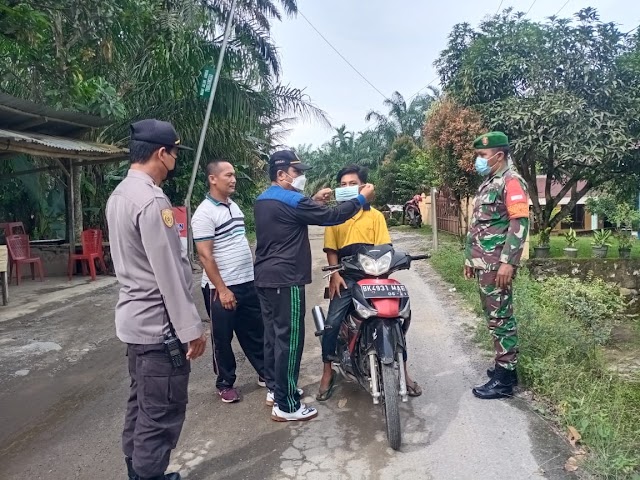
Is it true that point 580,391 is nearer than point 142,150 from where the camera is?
No

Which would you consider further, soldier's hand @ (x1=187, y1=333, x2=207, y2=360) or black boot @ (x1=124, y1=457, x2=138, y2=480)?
black boot @ (x1=124, y1=457, x2=138, y2=480)

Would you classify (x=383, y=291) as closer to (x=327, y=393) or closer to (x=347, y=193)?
(x=347, y=193)

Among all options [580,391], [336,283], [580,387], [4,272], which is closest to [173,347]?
[336,283]

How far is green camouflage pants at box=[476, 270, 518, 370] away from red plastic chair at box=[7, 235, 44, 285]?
7948 millimetres

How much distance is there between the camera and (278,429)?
3531 mm

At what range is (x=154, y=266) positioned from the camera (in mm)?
2412

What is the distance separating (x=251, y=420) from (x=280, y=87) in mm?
11090

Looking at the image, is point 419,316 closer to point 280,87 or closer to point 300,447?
point 300,447

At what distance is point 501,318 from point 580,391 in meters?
0.69

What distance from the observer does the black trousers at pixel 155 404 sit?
8.32ft

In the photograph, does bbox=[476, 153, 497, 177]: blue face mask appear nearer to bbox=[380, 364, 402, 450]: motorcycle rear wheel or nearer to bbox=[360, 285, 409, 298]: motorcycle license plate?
bbox=[360, 285, 409, 298]: motorcycle license plate

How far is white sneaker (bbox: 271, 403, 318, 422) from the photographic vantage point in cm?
360

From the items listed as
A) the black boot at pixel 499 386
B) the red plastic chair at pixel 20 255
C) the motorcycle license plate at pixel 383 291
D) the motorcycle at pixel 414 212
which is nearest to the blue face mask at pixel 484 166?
the motorcycle license plate at pixel 383 291

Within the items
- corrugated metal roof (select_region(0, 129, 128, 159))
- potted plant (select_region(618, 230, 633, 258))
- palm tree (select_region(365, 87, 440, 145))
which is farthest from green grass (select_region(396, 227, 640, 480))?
palm tree (select_region(365, 87, 440, 145))
